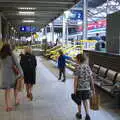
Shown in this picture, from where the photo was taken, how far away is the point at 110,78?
10.7m

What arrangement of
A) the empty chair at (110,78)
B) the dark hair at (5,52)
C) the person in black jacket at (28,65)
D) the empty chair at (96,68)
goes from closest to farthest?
the dark hair at (5,52) → the person in black jacket at (28,65) → the empty chair at (110,78) → the empty chair at (96,68)

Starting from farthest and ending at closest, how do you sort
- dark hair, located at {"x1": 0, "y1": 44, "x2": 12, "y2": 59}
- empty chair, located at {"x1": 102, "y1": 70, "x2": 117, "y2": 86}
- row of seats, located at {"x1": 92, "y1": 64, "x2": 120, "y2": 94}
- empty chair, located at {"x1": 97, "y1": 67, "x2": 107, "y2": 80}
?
empty chair, located at {"x1": 97, "y1": 67, "x2": 107, "y2": 80}, empty chair, located at {"x1": 102, "y1": 70, "x2": 117, "y2": 86}, row of seats, located at {"x1": 92, "y1": 64, "x2": 120, "y2": 94}, dark hair, located at {"x1": 0, "y1": 44, "x2": 12, "y2": 59}

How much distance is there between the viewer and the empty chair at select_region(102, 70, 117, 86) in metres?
10.3

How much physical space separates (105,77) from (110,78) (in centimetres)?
76

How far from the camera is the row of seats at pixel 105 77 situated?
10087 millimetres

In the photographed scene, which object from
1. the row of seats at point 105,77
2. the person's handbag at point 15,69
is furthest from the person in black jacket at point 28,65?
the row of seats at point 105,77

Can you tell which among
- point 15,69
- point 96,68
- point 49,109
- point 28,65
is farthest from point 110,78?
point 15,69

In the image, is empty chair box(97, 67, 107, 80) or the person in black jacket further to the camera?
empty chair box(97, 67, 107, 80)

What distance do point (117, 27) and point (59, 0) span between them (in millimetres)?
8108

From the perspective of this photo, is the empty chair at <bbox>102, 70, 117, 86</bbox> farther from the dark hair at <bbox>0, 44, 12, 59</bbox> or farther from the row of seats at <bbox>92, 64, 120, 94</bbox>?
the dark hair at <bbox>0, 44, 12, 59</bbox>

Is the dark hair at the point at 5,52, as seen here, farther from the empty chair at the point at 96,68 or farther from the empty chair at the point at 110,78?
the empty chair at the point at 96,68

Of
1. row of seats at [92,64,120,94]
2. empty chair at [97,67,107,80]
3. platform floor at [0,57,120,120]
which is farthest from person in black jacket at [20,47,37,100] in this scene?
empty chair at [97,67,107,80]

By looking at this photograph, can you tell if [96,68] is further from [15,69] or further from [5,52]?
[5,52]


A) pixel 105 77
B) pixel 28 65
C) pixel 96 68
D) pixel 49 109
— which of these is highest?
pixel 28 65
